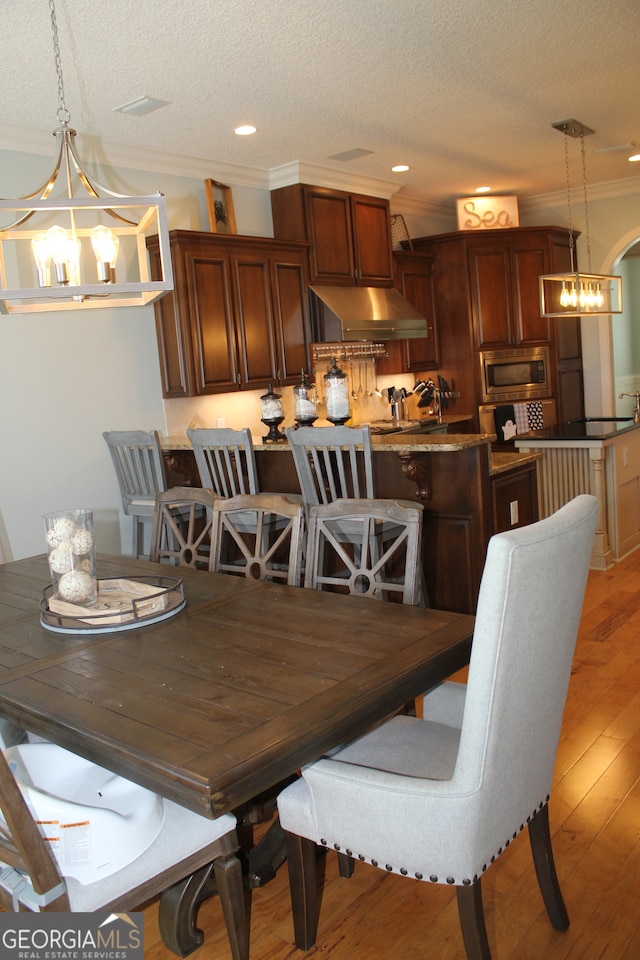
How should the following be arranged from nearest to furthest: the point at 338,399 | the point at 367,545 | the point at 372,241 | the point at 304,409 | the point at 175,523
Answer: the point at 367,545, the point at 175,523, the point at 338,399, the point at 304,409, the point at 372,241

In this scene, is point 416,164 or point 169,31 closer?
point 169,31

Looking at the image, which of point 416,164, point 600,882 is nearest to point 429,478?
point 600,882

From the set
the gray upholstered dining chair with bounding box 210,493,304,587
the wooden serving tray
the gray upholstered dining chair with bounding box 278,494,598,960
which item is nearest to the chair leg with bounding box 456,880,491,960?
the gray upholstered dining chair with bounding box 278,494,598,960

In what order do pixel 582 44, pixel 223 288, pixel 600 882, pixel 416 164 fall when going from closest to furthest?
pixel 600 882 → pixel 582 44 → pixel 223 288 → pixel 416 164

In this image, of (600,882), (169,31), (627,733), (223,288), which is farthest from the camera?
(223,288)

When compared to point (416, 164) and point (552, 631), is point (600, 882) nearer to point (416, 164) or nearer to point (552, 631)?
point (552, 631)

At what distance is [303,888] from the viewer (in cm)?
188

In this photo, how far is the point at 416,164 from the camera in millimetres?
5789

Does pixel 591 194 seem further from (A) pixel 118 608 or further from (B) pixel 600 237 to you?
(A) pixel 118 608

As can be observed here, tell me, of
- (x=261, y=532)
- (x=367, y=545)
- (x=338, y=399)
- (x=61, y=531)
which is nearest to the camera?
(x=61, y=531)

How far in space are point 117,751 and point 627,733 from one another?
7.05ft

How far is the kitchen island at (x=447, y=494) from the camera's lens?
3674mm

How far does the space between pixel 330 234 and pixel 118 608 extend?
4.16 meters

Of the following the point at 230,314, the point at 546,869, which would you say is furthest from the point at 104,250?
the point at 230,314
